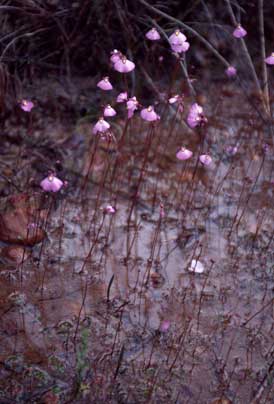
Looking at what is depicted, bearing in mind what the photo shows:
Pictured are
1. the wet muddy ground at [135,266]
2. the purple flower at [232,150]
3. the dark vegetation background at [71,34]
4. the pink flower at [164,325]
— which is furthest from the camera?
the purple flower at [232,150]

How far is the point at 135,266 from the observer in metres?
3.28

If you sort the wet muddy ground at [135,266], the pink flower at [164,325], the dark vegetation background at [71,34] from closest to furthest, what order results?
the wet muddy ground at [135,266]
the pink flower at [164,325]
the dark vegetation background at [71,34]

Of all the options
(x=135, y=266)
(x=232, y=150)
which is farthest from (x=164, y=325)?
(x=232, y=150)

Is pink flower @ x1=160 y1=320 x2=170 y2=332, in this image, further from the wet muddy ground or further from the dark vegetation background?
the dark vegetation background

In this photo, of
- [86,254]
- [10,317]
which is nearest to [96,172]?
[86,254]

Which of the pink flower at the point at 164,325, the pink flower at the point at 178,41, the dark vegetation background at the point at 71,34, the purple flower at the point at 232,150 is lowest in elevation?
the pink flower at the point at 164,325

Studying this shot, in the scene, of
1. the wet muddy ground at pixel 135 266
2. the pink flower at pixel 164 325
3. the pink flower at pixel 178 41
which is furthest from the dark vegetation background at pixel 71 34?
the pink flower at pixel 164 325

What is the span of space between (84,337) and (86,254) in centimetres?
100

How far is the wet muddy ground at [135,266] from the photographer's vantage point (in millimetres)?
2625

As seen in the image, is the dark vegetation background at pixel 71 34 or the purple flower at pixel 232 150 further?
the purple flower at pixel 232 150

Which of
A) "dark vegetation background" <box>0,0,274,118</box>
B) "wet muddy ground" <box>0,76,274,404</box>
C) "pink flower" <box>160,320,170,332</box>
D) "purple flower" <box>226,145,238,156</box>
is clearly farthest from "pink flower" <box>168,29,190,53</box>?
"pink flower" <box>160,320,170,332</box>

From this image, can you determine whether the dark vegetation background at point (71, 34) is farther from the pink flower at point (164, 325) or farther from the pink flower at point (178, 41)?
the pink flower at point (164, 325)

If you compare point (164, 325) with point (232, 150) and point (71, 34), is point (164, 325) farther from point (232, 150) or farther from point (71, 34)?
point (71, 34)

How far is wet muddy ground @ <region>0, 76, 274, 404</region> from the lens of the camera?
8.61ft
